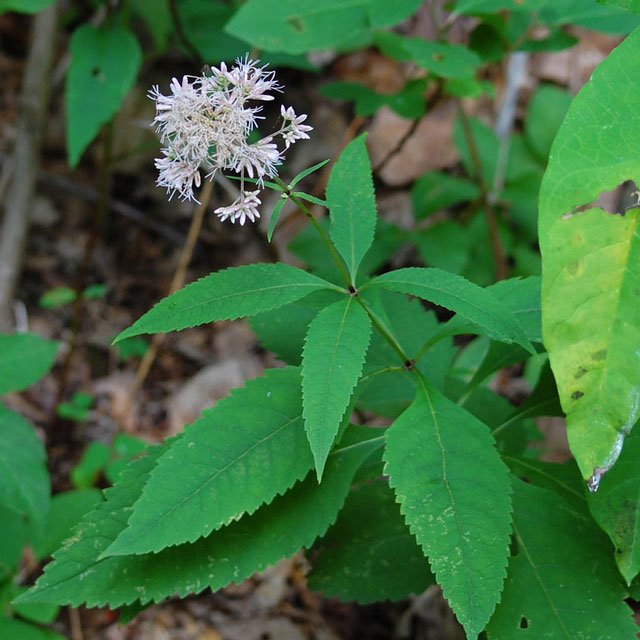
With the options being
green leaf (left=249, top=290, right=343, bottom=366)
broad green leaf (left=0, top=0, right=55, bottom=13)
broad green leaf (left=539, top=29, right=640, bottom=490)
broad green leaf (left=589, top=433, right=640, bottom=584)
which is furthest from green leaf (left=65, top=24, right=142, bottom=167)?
broad green leaf (left=589, top=433, right=640, bottom=584)

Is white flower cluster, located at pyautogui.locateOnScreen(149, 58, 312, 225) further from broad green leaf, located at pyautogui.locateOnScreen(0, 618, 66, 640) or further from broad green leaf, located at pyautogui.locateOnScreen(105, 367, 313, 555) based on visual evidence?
broad green leaf, located at pyautogui.locateOnScreen(0, 618, 66, 640)

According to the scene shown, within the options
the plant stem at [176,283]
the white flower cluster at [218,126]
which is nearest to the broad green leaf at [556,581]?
the white flower cluster at [218,126]

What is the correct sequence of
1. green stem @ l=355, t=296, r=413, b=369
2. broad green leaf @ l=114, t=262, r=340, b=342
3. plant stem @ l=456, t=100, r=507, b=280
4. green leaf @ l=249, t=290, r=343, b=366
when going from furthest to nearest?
1. plant stem @ l=456, t=100, r=507, b=280
2. green leaf @ l=249, t=290, r=343, b=366
3. green stem @ l=355, t=296, r=413, b=369
4. broad green leaf @ l=114, t=262, r=340, b=342

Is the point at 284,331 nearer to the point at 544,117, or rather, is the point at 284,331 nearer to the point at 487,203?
the point at 487,203

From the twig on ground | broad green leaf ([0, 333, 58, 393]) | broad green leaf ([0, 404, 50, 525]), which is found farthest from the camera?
the twig on ground

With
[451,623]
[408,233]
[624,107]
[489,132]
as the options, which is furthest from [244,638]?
[489,132]

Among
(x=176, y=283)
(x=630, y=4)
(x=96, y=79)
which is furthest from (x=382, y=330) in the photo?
(x=176, y=283)

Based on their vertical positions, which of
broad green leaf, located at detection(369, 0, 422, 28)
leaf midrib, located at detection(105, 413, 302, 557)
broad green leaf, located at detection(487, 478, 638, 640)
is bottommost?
broad green leaf, located at detection(487, 478, 638, 640)

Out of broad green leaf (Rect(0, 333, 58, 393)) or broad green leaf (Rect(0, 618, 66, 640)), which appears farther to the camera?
broad green leaf (Rect(0, 333, 58, 393))
